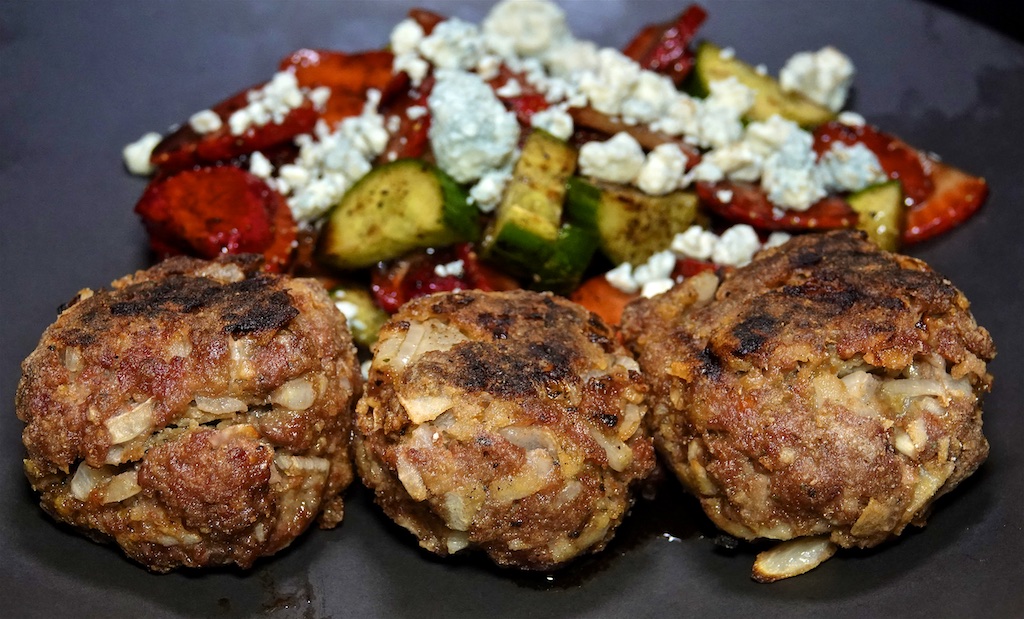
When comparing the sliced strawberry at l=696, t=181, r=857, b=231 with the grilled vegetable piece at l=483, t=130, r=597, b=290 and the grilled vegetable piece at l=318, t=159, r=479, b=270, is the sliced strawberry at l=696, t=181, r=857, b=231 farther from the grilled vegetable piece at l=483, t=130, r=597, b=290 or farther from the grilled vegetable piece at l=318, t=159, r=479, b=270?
the grilled vegetable piece at l=318, t=159, r=479, b=270

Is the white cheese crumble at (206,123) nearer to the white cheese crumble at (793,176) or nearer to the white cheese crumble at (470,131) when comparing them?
the white cheese crumble at (470,131)

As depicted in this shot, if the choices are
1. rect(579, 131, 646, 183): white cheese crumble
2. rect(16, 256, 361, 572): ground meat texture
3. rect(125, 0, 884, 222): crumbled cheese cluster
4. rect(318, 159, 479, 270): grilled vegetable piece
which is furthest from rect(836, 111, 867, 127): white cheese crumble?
rect(16, 256, 361, 572): ground meat texture

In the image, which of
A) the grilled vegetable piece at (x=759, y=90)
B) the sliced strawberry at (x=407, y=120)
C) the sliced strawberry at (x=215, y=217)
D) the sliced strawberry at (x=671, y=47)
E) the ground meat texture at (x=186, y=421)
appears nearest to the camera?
the ground meat texture at (x=186, y=421)

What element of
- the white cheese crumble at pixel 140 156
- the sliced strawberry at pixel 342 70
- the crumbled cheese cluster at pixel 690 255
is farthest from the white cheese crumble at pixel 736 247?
the white cheese crumble at pixel 140 156

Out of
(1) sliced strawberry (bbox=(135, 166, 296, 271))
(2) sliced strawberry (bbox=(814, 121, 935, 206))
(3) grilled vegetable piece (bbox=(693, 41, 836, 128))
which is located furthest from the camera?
(3) grilled vegetable piece (bbox=(693, 41, 836, 128))

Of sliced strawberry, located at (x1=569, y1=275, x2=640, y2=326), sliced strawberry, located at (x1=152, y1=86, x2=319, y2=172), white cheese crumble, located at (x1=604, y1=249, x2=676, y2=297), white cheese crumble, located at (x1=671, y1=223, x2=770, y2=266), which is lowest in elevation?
sliced strawberry, located at (x1=569, y1=275, x2=640, y2=326)

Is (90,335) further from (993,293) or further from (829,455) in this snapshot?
(993,293)

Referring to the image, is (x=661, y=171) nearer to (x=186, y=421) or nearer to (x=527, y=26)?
(x=527, y=26)

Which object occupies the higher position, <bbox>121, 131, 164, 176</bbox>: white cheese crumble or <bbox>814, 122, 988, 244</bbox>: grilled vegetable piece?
<bbox>121, 131, 164, 176</bbox>: white cheese crumble
